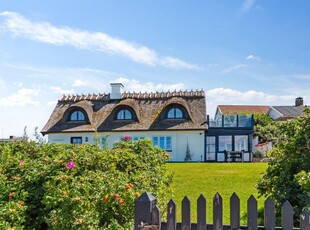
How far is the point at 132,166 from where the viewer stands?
5660mm

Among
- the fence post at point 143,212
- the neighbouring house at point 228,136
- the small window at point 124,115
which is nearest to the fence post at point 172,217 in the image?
the fence post at point 143,212

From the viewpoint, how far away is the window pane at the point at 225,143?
2794 centimetres

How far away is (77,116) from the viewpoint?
30219mm

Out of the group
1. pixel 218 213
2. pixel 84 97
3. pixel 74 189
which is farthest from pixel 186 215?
pixel 84 97

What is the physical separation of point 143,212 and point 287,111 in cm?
4629

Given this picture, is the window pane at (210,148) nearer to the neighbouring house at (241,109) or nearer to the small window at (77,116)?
the small window at (77,116)

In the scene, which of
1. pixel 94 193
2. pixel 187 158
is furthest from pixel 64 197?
pixel 187 158

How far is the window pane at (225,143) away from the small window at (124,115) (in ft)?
26.2

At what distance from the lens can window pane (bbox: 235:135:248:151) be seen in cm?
2761

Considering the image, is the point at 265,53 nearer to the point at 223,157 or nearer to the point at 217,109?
the point at 223,157

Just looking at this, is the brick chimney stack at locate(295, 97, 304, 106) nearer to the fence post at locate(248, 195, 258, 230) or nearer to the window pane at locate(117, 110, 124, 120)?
the window pane at locate(117, 110, 124, 120)

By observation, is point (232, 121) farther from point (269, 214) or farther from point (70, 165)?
point (269, 214)

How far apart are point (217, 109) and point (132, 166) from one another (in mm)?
54763

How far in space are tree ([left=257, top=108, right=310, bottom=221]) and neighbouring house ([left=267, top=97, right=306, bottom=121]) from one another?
39421 millimetres
